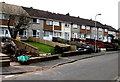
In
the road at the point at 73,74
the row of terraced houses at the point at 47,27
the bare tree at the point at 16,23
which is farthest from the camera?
the row of terraced houses at the point at 47,27

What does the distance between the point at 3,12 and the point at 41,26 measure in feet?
32.4

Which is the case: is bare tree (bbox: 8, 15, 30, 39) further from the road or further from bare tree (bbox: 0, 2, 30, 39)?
the road

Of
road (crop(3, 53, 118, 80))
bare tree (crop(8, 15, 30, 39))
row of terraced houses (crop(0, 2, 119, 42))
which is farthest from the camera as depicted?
row of terraced houses (crop(0, 2, 119, 42))

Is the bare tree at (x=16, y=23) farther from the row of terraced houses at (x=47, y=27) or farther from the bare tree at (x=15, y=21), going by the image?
the row of terraced houses at (x=47, y=27)

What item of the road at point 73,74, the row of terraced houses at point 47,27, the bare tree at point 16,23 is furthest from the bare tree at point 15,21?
the road at point 73,74

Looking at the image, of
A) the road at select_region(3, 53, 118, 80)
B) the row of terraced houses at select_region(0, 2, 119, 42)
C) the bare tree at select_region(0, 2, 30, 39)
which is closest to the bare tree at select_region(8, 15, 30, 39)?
the bare tree at select_region(0, 2, 30, 39)

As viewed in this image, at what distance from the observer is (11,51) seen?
67.2 ft

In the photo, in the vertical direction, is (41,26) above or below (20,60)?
above

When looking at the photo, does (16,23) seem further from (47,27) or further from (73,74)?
(73,74)

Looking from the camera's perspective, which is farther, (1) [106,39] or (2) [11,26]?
(1) [106,39]

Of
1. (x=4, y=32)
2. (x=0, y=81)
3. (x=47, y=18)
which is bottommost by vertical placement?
(x=0, y=81)

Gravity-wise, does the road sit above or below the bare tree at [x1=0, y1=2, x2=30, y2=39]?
below

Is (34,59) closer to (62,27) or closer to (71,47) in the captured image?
(71,47)

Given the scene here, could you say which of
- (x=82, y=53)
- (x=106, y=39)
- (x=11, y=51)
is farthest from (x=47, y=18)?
(x=106, y=39)
